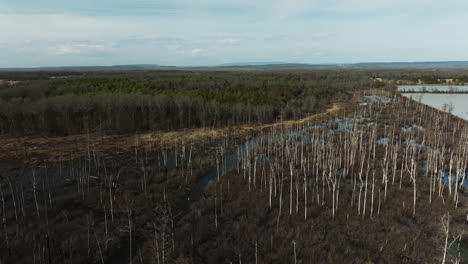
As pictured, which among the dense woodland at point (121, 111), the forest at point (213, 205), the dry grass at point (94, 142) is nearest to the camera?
the forest at point (213, 205)

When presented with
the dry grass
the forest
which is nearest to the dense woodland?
the forest

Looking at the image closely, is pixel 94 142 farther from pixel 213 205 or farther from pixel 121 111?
pixel 213 205

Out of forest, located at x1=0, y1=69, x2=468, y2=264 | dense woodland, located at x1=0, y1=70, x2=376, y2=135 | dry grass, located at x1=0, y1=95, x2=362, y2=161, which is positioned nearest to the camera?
forest, located at x1=0, y1=69, x2=468, y2=264

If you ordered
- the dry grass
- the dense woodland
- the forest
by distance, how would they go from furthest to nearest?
the dense woodland < the dry grass < the forest

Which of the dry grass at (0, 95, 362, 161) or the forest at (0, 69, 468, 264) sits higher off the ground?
the dry grass at (0, 95, 362, 161)

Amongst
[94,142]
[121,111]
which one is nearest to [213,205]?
[94,142]

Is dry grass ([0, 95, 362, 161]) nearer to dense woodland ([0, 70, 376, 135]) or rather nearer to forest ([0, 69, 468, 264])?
forest ([0, 69, 468, 264])

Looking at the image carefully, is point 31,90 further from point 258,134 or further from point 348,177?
point 348,177

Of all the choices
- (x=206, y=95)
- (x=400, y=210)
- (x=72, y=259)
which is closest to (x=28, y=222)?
(x=72, y=259)

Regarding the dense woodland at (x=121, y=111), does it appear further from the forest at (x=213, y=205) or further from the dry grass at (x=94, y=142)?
the dry grass at (x=94, y=142)

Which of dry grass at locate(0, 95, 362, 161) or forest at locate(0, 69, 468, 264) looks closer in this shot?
forest at locate(0, 69, 468, 264)

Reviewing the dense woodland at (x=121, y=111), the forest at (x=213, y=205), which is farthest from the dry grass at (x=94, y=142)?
the dense woodland at (x=121, y=111)
